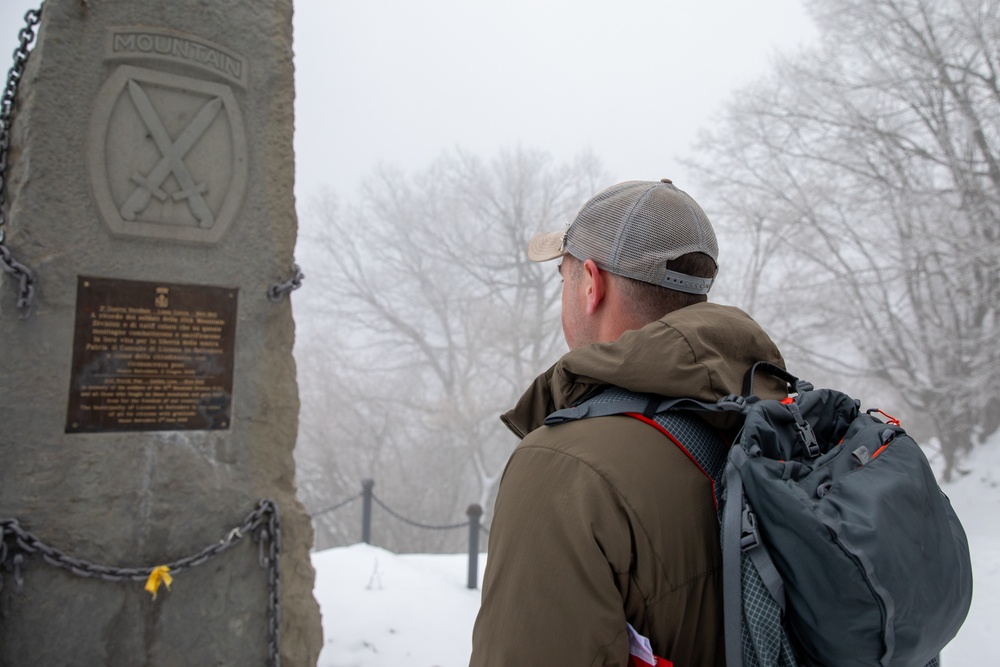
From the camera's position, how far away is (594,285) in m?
1.58

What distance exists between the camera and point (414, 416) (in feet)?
67.6

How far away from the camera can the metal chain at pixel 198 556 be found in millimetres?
2846

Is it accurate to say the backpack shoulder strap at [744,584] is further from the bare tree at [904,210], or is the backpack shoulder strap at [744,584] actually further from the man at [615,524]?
the bare tree at [904,210]

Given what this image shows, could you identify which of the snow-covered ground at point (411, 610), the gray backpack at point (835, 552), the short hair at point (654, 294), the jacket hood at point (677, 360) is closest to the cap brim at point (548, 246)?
the short hair at point (654, 294)

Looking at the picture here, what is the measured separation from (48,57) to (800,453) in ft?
10.9

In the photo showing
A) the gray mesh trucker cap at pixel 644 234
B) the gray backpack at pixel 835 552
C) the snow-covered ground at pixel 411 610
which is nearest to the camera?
the gray backpack at pixel 835 552

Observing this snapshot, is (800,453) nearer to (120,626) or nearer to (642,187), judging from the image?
(642,187)

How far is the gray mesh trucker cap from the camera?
5.00 ft

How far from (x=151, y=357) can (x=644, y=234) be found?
8.30 ft

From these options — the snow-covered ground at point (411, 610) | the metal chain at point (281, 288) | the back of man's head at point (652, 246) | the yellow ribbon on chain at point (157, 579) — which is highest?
the back of man's head at point (652, 246)

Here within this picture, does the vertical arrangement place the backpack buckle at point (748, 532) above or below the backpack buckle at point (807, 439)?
below

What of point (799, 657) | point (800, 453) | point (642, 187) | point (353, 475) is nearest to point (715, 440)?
Result: point (800, 453)

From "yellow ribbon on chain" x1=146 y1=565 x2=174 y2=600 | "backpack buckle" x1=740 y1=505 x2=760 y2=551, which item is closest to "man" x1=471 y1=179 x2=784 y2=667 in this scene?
"backpack buckle" x1=740 y1=505 x2=760 y2=551

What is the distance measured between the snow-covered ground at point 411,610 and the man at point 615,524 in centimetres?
366
